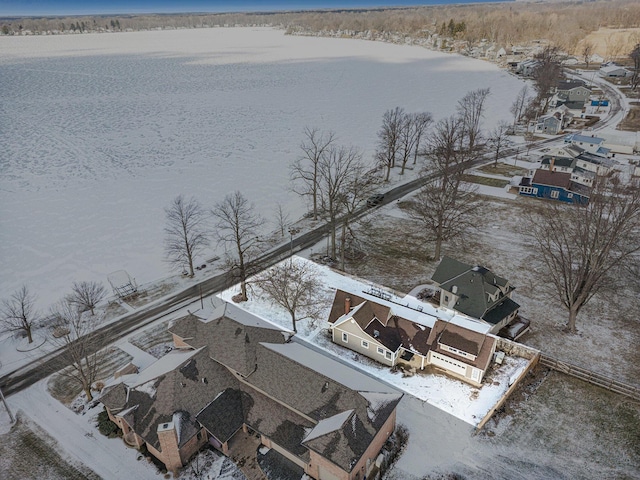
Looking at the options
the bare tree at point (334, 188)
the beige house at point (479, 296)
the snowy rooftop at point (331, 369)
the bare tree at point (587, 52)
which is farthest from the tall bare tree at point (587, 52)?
the snowy rooftop at point (331, 369)

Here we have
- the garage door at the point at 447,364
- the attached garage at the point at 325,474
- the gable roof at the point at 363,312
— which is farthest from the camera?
the gable roof at the point at 363,312

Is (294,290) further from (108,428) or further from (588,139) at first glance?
(588,139)

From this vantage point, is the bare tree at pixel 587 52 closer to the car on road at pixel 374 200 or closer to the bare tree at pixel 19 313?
the car on road at pixel 374 200

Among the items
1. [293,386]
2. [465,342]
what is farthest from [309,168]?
[293,386]

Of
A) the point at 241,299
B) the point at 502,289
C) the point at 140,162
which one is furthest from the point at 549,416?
the point at 140,162

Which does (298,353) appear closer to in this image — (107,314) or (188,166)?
(107,314)

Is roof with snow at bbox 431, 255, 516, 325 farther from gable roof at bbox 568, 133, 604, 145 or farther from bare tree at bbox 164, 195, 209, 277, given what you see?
gable roof at bbox 568, 133, 604, 145
